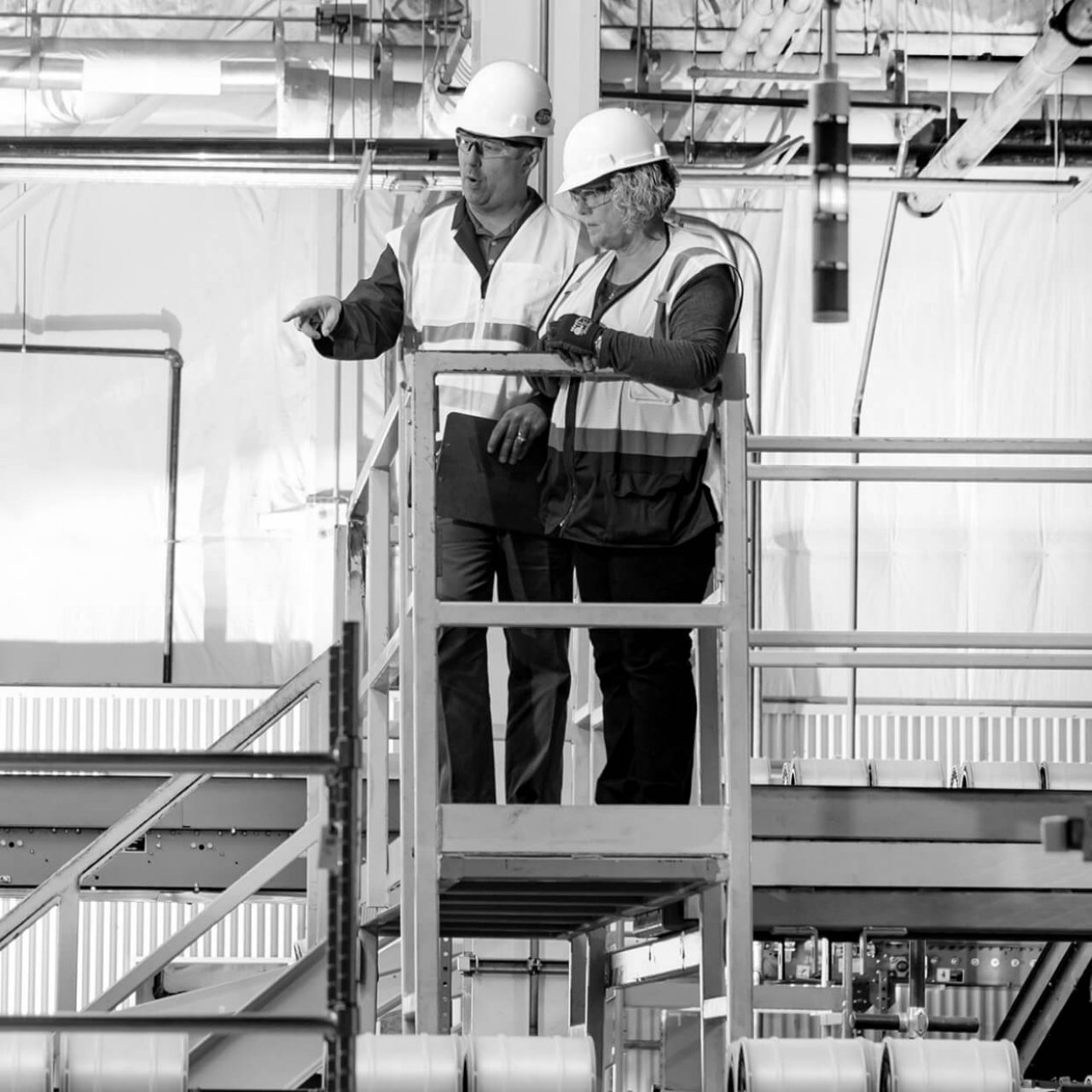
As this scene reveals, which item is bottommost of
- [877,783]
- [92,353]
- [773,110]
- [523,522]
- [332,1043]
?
[332,1043]

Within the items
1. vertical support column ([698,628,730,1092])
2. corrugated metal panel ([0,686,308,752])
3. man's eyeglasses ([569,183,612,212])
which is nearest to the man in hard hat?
man's eyeglasses ([569,183,612,212])

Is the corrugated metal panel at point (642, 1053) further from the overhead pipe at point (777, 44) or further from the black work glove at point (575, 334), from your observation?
the black work glove at point (575, 334)

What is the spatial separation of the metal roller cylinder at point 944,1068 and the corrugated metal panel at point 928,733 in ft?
28.1

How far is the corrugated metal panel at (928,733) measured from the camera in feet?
41.5

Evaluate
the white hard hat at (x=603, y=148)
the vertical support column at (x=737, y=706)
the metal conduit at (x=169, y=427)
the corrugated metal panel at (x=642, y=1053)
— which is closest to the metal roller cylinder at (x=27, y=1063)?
the vertical support column at (x=737, y=706)

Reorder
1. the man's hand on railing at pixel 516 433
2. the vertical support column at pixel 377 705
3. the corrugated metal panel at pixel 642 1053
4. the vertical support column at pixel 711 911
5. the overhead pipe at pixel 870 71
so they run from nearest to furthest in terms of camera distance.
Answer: the vertical support column at pixel 711 911
the man's hand on railing at pixel 516 433
the vertical support column at pixel 377 705
the overhead pipe at pixel 870 71
the corrugated metal panel at pixel 642 1053

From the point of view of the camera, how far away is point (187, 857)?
25.3 feet

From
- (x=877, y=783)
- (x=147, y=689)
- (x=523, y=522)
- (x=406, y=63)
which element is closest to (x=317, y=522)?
(x=147, y=689)

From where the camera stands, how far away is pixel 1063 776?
6637 mm

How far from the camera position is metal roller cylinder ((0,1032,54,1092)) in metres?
3.83

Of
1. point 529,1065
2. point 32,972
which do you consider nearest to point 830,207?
point 529,1065

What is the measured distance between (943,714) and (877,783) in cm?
570

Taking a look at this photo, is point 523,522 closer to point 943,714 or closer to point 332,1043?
point 332,1043

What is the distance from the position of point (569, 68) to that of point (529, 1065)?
420 centimetres
